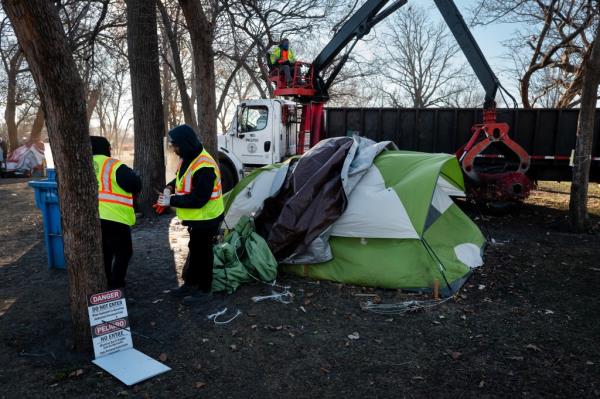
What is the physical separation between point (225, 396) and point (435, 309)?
237 cm

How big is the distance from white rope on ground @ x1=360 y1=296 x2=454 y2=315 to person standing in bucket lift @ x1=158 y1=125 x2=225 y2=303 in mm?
1707

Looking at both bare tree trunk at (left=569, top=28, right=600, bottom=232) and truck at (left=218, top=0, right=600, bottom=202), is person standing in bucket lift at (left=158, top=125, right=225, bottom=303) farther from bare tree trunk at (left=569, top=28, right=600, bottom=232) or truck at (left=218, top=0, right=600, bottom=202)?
bare tree trunk at (left=569, top=28, right=600, bottom=232)

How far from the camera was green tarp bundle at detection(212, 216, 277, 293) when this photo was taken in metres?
4.95

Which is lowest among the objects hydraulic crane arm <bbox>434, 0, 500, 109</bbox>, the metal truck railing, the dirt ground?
the dirt ground

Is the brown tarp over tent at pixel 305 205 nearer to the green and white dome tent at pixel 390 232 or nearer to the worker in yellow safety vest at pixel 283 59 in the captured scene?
the green and white dome tent at pixel 390 232

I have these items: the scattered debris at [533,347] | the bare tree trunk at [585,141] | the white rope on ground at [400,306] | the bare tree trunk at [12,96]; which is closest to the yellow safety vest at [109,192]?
the white rope on ground at [400,306]

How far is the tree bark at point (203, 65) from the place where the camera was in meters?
5.37

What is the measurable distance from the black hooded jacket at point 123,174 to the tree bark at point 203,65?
5.20ft

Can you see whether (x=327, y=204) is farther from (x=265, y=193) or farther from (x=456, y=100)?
(x=456, y=100)

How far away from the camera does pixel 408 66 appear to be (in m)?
34.7

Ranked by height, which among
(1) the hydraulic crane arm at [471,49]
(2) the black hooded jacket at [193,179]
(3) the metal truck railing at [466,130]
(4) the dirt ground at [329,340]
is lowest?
(4) the dirt ground at [329,340]

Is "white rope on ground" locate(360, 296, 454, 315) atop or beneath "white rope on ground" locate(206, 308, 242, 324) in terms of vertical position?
atop

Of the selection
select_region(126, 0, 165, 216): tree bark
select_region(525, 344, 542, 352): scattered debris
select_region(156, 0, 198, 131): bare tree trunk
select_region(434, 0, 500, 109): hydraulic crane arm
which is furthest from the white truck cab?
select_region(525, 344, 542, 352): scattered debris

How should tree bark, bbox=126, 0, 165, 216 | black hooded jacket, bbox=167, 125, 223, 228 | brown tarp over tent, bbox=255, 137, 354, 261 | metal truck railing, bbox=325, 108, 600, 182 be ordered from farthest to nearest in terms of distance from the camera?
1. metal truck railing, bbox=325, 108, 600, 182
2. tree bark, bbox=126, 0, 165, 216
3. brown tarp over tent, bbox=255, 137, 354, 261
4. black hooded jacket, bbox=167, 125, 223, 228
